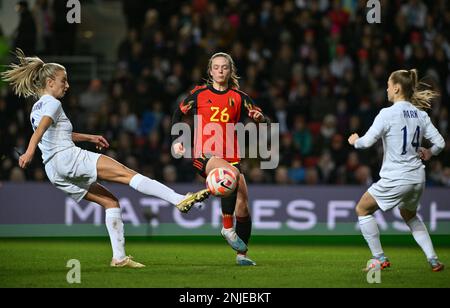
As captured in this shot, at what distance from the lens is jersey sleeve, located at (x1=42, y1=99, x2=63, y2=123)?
862cm

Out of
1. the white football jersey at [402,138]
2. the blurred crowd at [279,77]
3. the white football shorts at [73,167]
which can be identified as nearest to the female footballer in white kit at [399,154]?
the white football jersey at [402,138]

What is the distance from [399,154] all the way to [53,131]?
3.08 metres

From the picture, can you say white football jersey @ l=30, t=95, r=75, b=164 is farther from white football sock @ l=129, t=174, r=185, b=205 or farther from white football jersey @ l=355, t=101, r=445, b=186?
white football jersey @ l=355, t=101, r=445, b=186

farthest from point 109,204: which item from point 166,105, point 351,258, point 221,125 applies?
point 166,105

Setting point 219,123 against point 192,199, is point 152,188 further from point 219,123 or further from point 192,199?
point 219,123

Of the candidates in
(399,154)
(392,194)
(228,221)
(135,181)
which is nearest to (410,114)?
(399,154)

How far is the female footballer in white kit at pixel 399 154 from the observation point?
28.0ft

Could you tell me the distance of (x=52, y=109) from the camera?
8.65m

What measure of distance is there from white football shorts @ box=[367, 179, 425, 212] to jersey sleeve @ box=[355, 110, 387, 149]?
1.35 ft

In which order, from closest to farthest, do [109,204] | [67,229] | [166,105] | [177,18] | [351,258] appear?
[109,204] → [351,258] → [67,229] → [166,105] → [177,18]

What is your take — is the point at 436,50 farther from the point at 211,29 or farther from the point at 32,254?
the point at 32,254

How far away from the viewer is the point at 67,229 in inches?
552

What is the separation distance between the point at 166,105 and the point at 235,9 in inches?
98.9

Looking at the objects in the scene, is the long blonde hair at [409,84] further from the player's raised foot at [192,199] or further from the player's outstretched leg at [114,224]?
the player's outstretched leg at [114,224]
